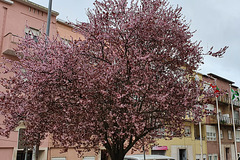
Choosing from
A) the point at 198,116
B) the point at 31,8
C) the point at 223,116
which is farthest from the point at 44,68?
the point at 223,116

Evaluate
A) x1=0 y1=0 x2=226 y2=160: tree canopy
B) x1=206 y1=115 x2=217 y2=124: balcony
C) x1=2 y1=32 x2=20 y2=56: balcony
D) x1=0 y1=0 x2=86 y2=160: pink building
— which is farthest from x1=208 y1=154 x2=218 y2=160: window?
x1=2 y1=32 x2=20 y2=56: balcony

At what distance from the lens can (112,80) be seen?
23.5ft

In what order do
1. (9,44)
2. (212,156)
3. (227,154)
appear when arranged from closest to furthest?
(9,44) → (212,156) → (227,154)

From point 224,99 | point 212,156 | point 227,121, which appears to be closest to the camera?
point 212,156

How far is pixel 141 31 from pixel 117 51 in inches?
45.6

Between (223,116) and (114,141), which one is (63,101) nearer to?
(114,141)

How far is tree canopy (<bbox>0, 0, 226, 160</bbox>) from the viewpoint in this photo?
23.9 ft

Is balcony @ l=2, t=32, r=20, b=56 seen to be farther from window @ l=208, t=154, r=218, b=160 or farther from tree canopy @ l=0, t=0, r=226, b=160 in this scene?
window @ l=208, t=154, r=218, b=160

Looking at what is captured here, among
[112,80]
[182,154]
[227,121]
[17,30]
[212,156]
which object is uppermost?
[17,30]

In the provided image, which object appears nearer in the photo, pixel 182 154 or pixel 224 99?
pixel 182 154

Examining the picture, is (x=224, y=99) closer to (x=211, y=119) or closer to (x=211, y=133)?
(x=211, y=119)

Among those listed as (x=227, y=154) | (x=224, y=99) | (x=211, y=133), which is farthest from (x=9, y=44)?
(x=227, y=154)

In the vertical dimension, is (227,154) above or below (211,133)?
below

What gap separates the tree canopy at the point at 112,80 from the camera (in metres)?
7.29
